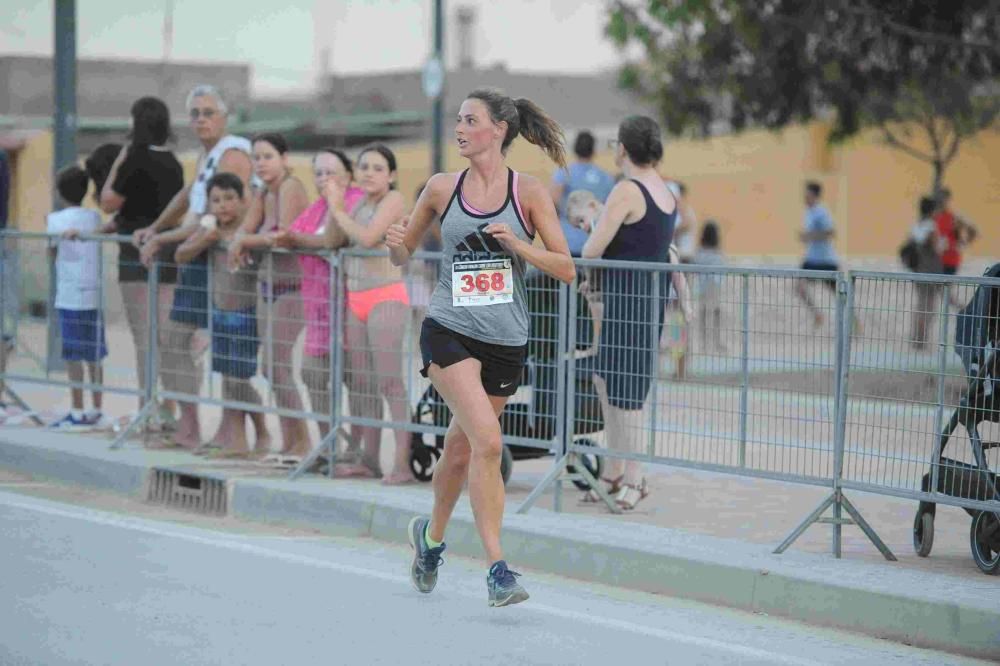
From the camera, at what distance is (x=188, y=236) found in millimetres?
10922

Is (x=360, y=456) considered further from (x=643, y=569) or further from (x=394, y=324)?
(x=643, y=569)

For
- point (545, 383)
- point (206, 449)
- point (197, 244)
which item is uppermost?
point (197, 244)

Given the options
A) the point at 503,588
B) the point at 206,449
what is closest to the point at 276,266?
the point at 206,449

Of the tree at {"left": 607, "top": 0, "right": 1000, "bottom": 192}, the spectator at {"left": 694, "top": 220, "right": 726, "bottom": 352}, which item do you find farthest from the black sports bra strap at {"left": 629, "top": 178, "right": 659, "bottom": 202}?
the tree at {"left": 607, "top": 0, "right": 1000, "bottom": 192}

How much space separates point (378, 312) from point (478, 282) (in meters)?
2.75

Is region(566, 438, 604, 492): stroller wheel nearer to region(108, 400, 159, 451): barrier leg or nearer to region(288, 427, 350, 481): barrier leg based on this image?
region(288, 427, 350, 481): barrier leg

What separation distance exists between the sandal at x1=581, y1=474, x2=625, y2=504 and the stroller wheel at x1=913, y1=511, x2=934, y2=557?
1.85 meters

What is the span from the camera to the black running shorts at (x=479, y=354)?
23.6ft

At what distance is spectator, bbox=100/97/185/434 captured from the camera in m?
11.1

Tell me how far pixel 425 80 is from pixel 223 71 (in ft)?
52.5

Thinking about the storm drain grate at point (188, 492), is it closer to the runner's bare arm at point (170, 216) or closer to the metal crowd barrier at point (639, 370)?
the metal crowd barrier at point (639, 370)

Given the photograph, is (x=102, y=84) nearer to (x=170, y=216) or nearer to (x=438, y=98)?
(x=438, y=98)

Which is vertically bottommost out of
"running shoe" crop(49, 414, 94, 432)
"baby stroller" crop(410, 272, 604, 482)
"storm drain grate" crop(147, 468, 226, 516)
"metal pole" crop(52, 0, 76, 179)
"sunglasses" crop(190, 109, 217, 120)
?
"storm drain grate" crop(147, 468, 226, 516)

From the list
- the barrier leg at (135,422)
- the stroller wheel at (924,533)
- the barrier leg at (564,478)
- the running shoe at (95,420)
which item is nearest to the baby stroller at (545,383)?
the barrier leg at (564,478)
